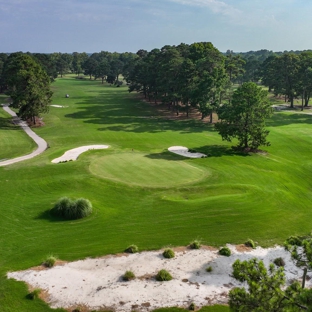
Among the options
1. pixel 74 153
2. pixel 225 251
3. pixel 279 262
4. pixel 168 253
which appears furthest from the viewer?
pixel 74 153

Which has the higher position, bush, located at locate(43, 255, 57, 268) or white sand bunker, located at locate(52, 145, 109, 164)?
white sand bunker, located at locate(52, 145, 109, 164)

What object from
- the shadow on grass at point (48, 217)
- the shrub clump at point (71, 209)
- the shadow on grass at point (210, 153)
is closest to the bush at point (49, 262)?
the shadow on grass at point (48, 217)

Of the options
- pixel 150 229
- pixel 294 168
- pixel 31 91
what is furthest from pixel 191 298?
pixel 31 91

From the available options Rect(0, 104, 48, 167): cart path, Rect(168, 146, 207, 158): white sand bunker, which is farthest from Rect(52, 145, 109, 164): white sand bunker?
Rect(168, 146, 207, 158): white sand bunker

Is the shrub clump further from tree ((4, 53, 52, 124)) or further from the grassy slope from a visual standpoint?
tree ((4, 53, 52, 124))

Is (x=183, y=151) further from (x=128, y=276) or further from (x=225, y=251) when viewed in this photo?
(x=128, y=276)

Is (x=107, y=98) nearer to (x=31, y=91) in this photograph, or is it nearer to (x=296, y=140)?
(x=31, y=91)

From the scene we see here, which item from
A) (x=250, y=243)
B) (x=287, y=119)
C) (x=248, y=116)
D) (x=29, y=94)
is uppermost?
(x=29, y=94)

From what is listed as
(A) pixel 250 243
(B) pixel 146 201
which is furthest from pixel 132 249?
(B) pixel 146 201
